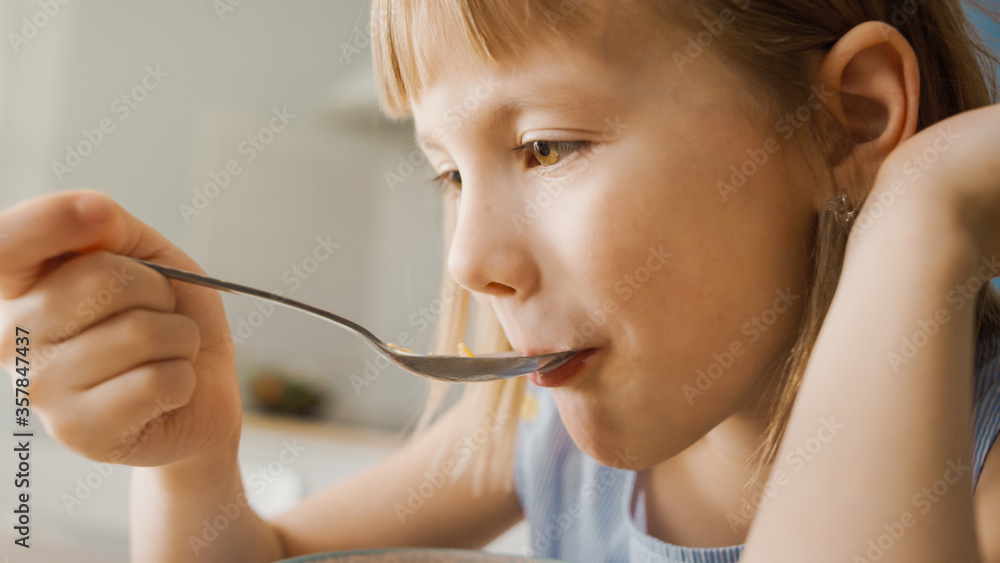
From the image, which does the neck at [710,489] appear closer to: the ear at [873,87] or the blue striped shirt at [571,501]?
the blue striped shirt at [571,501]

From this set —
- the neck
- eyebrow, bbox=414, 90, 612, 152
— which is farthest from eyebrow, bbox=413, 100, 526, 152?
the neck

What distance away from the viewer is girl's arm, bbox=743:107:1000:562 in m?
0.38

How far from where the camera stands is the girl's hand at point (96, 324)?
1.27 feet

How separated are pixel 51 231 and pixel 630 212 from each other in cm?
38

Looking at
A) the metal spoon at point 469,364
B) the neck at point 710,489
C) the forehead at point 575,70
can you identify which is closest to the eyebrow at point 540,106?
the forehead at point 575,70

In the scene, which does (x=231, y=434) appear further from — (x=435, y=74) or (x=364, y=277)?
(x=364, y=277)

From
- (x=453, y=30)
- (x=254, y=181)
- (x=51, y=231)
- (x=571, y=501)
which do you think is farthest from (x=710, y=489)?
(x=254, y=181)

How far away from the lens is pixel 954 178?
44cm

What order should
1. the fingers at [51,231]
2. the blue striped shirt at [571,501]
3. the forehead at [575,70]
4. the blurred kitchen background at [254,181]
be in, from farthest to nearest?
1. the blurred kitchen background at [254,181]
2. the blue striped shirt at [571,501]
3. the forehead at [575,70]
4. the fingers at [51,231]

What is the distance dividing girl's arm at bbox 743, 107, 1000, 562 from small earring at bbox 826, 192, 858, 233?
0.08 m

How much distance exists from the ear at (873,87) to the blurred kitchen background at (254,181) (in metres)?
0.46

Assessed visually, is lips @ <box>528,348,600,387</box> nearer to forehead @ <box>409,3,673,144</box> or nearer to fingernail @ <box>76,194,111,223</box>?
forehead @ <box>409,3,673,144</box>

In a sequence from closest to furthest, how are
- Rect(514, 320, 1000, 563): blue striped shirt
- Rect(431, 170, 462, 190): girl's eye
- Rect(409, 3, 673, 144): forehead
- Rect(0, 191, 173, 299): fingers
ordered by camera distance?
Rect(0, 191, 173, 299): fingers
Rect(409, 3, 673, 144): forehead
Rect(431, 170, 462, 190): girl's eye
Rect(514, 320, 1000, 563): blue striped shirt

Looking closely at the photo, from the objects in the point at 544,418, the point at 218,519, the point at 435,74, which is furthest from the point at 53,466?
the point at 435,74
